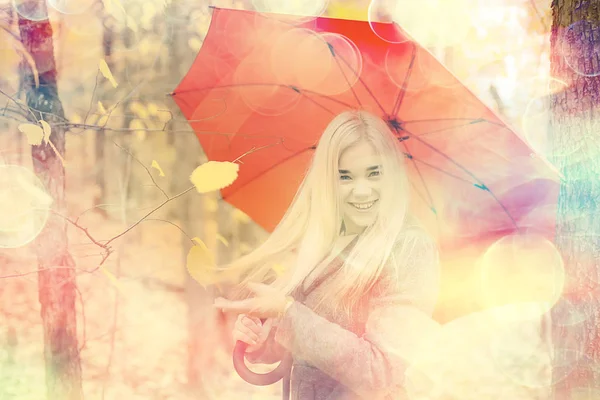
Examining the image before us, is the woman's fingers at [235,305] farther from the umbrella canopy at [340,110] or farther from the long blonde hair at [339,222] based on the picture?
the umbrella canopy at [340,110]

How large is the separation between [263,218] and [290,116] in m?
0.53

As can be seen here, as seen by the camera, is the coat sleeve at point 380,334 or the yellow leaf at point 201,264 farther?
the yellow leaf at point 201,264

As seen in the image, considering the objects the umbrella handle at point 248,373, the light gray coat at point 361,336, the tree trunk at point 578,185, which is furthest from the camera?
the umbrella handle at point 248,373

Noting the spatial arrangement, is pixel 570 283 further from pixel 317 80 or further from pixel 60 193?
pixel 60 193

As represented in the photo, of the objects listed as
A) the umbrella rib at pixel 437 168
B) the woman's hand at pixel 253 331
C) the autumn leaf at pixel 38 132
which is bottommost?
the woman's hand at pixel 253 331

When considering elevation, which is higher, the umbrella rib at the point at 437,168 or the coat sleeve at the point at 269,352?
the umbrella rib at the point at 437,168

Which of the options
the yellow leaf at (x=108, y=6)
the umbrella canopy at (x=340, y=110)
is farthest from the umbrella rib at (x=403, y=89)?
the yellow leaf at (x=108, y=6)

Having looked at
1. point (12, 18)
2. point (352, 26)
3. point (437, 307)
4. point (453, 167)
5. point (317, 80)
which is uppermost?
point (12, 18)

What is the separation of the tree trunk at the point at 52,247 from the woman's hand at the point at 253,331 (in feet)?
2.87

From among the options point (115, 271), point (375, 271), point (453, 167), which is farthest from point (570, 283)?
point (115, 271)

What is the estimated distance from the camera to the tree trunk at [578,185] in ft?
7.25

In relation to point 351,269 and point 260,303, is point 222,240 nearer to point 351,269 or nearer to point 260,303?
point 260,303

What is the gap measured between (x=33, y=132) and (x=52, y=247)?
0.60 meters

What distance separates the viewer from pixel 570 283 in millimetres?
2322
